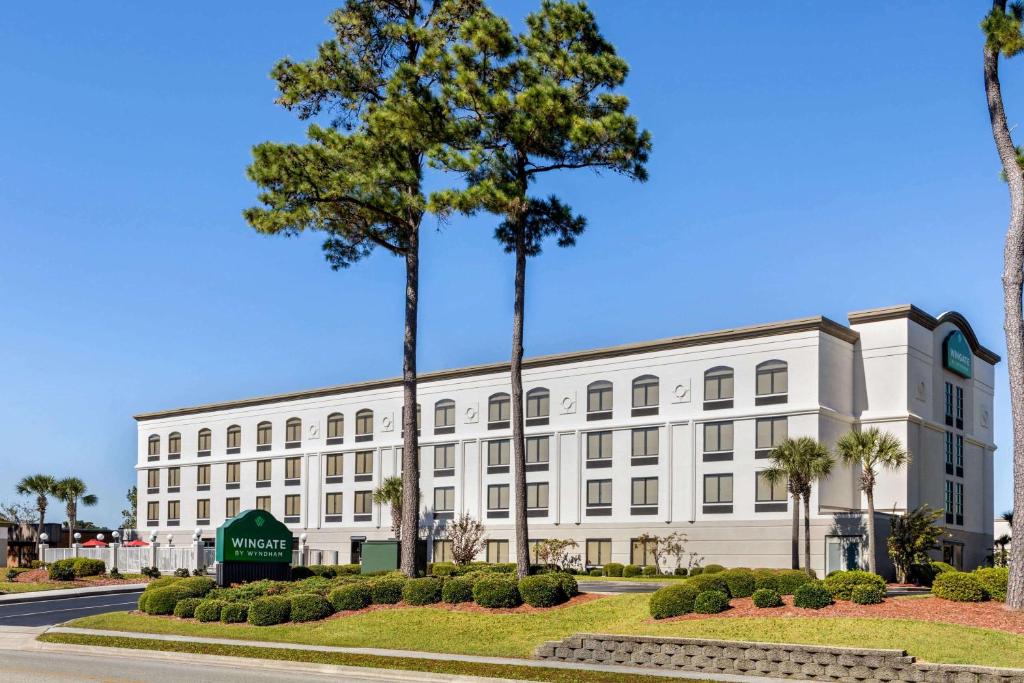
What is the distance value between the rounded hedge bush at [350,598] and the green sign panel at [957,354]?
39360 mm

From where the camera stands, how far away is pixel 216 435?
83.3 m

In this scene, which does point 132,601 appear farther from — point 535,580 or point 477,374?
point 477,374

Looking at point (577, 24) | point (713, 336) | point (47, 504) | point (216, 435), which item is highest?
point (577, 24)

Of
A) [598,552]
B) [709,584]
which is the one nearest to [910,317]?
[598,552]

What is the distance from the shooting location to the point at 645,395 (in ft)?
201

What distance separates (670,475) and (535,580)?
99.1 ft

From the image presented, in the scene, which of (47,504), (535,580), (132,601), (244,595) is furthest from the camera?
(47,504)

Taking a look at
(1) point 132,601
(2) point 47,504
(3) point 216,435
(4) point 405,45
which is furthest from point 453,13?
(2) point 47,504

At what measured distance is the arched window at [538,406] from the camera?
65.4m

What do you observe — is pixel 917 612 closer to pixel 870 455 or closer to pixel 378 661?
pixel 378 661

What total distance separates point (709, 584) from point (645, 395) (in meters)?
34.4

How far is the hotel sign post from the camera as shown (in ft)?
125

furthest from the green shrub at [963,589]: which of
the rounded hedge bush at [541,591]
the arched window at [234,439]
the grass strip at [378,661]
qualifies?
the arched window at [234,439]

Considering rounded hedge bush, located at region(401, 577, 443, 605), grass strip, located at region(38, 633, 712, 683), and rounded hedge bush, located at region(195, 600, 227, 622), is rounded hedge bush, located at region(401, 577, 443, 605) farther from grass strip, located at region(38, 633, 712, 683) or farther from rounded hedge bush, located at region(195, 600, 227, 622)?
grass strip, located at region(38, 633, 712, 683)
